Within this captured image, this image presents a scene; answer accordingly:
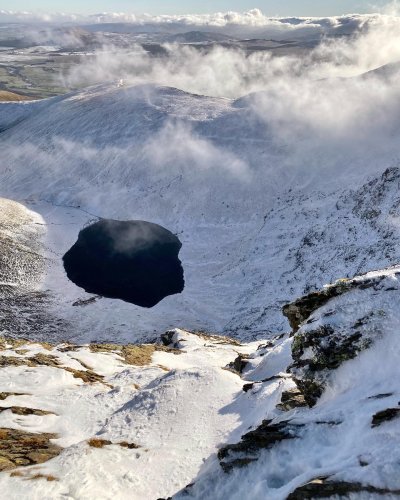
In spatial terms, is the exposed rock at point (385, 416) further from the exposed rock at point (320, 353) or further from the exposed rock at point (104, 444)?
the exposed rock at point (104, 444)

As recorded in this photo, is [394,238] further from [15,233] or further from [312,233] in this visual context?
[15,233]

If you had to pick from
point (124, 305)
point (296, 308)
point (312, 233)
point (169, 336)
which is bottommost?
point (124, 305)

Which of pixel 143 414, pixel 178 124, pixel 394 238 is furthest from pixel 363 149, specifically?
pixel 143 414

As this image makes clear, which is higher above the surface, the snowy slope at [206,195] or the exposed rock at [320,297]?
the exposed rock at [320,297]

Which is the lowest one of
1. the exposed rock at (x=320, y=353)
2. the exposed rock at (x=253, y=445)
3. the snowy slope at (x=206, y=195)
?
the snowy slope at (x=206, y=195)

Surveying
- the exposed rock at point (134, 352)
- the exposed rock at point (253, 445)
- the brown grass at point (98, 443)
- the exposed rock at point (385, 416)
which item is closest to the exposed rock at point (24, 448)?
the brown grass at point (98, 443)
